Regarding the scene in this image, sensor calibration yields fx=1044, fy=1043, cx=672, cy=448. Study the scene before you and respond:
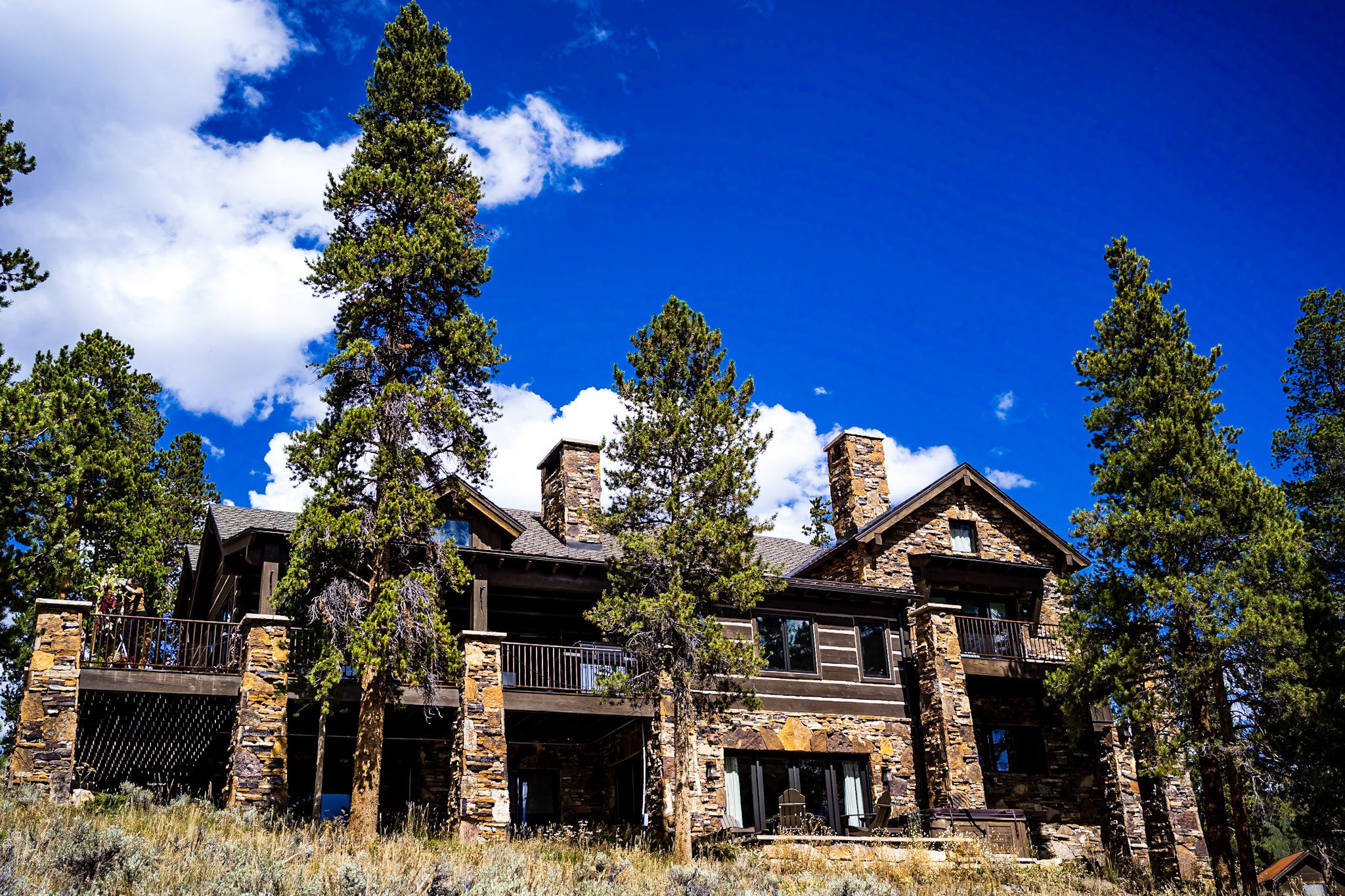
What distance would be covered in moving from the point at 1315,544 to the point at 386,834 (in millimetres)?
21458

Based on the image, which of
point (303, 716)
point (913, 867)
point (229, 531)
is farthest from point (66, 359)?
point (913, 867)

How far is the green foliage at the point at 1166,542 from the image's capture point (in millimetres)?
19078

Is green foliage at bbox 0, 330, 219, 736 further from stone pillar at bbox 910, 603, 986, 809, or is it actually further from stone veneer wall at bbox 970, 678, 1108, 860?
stone veneer wall at bbox 970, 678, 1108, 860

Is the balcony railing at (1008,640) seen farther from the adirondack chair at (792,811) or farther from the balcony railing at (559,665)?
the balcony railing at (559,665)

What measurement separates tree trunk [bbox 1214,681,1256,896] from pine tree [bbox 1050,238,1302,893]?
38mm

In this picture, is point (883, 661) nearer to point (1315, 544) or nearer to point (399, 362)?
→ point (1315, 544)

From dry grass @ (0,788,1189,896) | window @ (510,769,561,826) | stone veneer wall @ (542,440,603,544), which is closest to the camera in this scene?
dry grass @ (0,788,1189,896)

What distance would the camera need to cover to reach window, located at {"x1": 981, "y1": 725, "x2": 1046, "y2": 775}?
2486 cm

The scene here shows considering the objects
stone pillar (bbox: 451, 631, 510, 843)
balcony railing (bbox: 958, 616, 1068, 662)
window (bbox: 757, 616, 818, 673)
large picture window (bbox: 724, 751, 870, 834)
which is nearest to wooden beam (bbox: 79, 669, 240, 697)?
stone pillar (bbox: 451, 631, 510, 843)

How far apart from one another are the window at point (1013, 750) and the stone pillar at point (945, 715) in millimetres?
629

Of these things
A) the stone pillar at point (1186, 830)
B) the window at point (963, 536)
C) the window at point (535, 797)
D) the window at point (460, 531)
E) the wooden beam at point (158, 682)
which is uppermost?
the window at point (963, 536)

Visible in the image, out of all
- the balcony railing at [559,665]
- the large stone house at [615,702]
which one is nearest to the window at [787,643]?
the large stone house at [615,702]

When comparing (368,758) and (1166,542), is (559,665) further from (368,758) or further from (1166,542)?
(1166,542)

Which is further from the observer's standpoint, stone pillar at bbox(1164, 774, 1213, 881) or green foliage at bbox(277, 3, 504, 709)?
stone pillar at bbox(1164, 774, 1213, 881)
